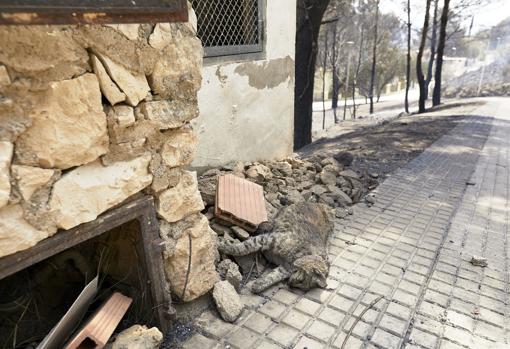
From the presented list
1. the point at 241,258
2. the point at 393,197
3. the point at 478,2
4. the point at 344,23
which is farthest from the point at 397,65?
the point at 241,258

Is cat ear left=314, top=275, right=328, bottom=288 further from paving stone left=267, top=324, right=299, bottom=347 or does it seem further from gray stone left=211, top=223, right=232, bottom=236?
gray stone left=211, top=223, right=232, bottom=236

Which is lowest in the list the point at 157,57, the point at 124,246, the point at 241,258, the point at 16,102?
the point at 241,258

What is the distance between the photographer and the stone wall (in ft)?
4.97

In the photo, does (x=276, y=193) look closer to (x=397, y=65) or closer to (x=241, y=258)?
(x=241, y=258)

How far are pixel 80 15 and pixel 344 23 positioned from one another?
2679 cm

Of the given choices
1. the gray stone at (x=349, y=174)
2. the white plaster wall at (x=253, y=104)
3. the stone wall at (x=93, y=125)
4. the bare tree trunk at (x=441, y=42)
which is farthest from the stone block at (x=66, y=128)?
the bare tree trunk at (x=441, y=42)

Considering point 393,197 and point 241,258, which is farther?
point 393,197

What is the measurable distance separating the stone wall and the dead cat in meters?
0.89

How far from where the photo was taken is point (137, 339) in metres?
2.14

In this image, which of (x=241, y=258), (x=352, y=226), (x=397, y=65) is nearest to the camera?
(x=241, y=258)

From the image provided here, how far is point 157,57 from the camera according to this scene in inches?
80.7

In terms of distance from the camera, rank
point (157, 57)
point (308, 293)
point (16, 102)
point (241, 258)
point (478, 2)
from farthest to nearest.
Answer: point (478, 2) → point (241, 258) → point (308, 293) → point (157, 57) → point (16, 102)

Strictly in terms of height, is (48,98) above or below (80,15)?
below

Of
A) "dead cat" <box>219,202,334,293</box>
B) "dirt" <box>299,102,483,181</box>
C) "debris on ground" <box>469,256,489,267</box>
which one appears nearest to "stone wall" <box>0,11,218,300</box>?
"dead cat" <box>219,202,334,293</box>
